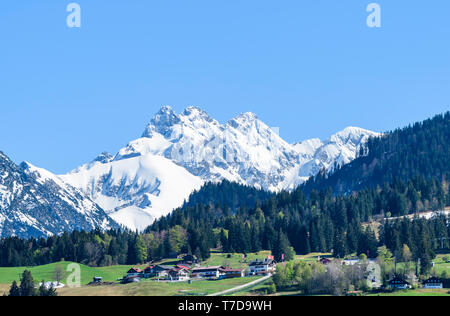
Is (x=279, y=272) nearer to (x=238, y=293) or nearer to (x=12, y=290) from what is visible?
(x=238, y=293)

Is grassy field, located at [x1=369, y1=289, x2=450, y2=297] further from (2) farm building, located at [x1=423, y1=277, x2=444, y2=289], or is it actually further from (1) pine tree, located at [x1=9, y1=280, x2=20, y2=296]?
(1) pine tree, located at [x1=9, y1=280, x2=20, y2=296]

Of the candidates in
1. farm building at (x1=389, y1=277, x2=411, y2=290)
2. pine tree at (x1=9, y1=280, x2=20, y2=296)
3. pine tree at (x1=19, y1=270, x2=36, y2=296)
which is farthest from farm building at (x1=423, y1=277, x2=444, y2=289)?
pine tree at (x1=9, y1=280, x2=20, y2=296)

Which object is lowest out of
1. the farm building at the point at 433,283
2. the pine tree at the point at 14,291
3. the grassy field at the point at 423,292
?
the grassy field at the point at 423,292

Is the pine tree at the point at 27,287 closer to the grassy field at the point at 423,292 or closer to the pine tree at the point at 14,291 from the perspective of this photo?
the pine tree at the point at 14,291

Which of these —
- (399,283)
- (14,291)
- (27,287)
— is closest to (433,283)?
(399,283)

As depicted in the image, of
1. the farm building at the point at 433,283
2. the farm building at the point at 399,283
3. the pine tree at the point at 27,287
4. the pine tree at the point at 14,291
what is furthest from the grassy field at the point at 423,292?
the pine tree at the point at 14,291

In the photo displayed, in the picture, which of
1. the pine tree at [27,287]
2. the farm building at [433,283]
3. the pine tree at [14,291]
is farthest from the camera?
the pine tree at [27,287]

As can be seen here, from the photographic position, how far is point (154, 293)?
190 meters

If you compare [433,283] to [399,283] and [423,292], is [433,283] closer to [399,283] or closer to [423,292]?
[399,283]
